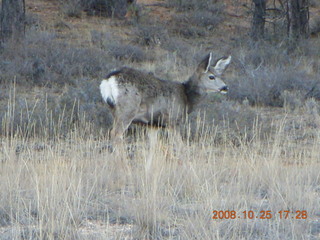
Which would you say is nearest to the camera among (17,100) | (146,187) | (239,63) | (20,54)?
(146,187)

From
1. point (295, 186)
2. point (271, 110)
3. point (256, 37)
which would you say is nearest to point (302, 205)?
point (295, 186)

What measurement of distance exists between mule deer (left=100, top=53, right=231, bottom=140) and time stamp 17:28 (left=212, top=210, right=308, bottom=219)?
132 inches

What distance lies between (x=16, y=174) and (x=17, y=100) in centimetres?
610

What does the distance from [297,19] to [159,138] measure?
1132 cm

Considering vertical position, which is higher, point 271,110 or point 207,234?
point 207,234

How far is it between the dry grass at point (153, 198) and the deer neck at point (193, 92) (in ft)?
6.65

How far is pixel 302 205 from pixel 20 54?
10.6 meters

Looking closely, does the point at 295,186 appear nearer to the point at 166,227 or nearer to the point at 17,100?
the point at 166,227

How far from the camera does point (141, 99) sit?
921cm

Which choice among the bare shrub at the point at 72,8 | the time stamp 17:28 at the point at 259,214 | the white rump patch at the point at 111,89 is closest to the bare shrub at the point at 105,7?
the bare shrub at the point at 72,8

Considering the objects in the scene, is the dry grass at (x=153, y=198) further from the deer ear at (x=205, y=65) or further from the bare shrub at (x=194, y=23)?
the bare shrub at (x=194, y=23)

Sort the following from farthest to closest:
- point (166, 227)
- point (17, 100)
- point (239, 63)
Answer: point (239, 63), point (17, 100), point (166, 227)

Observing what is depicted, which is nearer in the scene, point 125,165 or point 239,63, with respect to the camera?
point 125,165

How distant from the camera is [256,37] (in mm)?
20703
